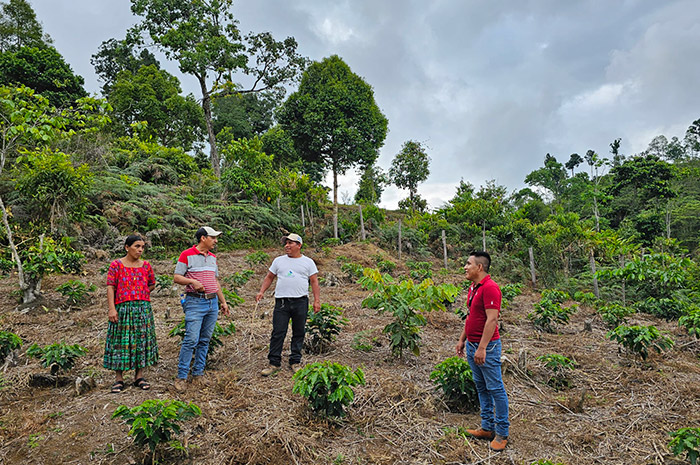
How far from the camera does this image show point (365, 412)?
330 cm

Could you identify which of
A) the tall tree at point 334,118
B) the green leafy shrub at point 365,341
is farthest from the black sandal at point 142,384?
the tall tree at point 334,118

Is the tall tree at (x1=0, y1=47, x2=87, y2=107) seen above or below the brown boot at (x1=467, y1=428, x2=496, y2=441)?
above

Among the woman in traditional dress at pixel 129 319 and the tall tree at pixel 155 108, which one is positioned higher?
the tall tree at pixel 155 108

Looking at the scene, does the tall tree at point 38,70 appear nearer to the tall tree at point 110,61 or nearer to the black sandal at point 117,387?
the tall tree at point 110,61

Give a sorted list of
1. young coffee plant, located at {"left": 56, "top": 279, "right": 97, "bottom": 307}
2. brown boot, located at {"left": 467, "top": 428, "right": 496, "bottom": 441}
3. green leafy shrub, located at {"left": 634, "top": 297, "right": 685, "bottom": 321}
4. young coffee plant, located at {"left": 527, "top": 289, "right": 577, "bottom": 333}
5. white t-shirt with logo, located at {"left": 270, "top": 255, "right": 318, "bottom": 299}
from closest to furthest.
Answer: brown boot, located at {"left": 467, "top": 428, "right": 496, "bottom": 441}, white t-shirt with logo, located at {"left": 270, "top": 255, "right": 318, "bottom": 299}, young coffee plant, located at {"left": 527, "top": 289, "right": 577, "bottom": 333}, young coffee plant, located at {"left": 56, "top": 279, "right": 97, "bottom": 307}, green leafy shrub, located at {"left": 634, "top": 297, "right": 685, "bottom": 321}

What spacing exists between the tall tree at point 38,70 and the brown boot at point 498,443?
18.5m

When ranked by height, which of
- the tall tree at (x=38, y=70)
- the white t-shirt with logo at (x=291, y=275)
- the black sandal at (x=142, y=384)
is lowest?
the black sandal at (x=142, y=384)

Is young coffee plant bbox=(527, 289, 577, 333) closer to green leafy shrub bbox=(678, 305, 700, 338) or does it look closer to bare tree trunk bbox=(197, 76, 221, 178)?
green leafy shrub bbox=(678, 305, 700, 338)

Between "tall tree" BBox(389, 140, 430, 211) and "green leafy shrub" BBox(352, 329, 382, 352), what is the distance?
19.1 metres

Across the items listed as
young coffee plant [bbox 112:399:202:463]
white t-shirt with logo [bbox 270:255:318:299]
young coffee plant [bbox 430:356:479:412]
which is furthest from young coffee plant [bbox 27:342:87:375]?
young coffee plant [bbox 430:356:479:412]

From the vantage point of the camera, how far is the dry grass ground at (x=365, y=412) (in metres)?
2.64

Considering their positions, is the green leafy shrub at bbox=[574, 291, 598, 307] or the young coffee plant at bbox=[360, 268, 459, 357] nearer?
the young coffee plant at bbox=[360, 268, 459, 357]

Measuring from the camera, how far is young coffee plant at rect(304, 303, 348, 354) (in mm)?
4559

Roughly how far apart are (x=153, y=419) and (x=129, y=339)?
1424 mm
